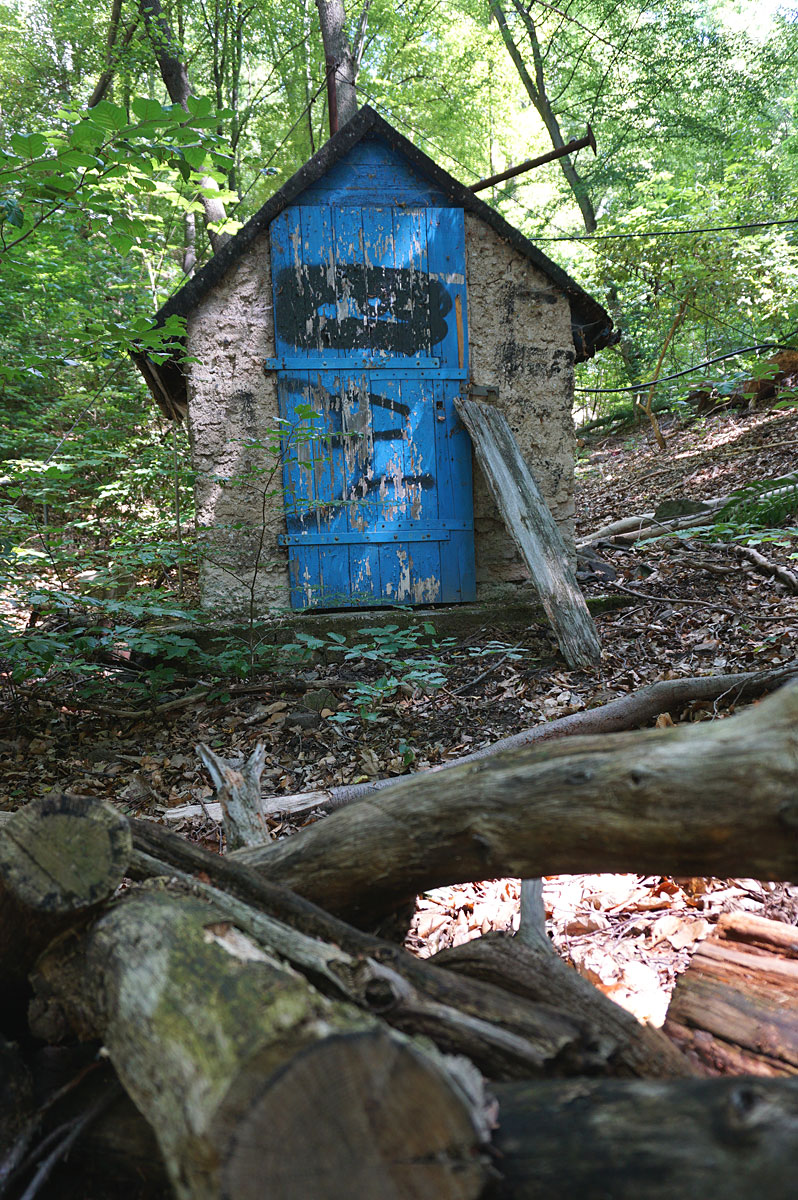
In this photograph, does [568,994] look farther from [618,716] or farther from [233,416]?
[233,416]

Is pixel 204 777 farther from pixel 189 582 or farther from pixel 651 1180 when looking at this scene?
pixel 189 582

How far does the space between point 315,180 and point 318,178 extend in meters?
0.03

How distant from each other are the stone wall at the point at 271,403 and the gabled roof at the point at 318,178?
0.29 feet

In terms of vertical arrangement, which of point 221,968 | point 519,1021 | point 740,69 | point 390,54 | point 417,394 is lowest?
point 519,1021

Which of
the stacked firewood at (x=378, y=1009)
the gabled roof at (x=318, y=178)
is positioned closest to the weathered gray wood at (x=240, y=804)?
the stacked firewood at (x=378, y=1009)

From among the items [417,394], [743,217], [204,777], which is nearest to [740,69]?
[743,217]

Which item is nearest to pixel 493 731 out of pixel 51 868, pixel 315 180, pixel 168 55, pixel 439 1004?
pixel 439 1004

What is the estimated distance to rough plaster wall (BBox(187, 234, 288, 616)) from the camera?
5598 millimetres

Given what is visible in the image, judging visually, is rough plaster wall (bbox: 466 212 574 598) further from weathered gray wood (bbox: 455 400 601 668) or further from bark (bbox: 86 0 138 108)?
bark (bbox: 86 0 138 108)

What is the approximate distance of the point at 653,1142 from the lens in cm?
100

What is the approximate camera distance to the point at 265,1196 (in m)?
0.96

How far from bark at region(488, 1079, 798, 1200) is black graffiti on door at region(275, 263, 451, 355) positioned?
5.41 meters

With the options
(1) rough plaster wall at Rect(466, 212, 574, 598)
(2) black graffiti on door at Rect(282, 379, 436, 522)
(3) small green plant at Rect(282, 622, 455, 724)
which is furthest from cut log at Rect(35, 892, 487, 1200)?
(1) rough plaster wall at Rect(466, 212, 574, 598)

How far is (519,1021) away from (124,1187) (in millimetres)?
853
